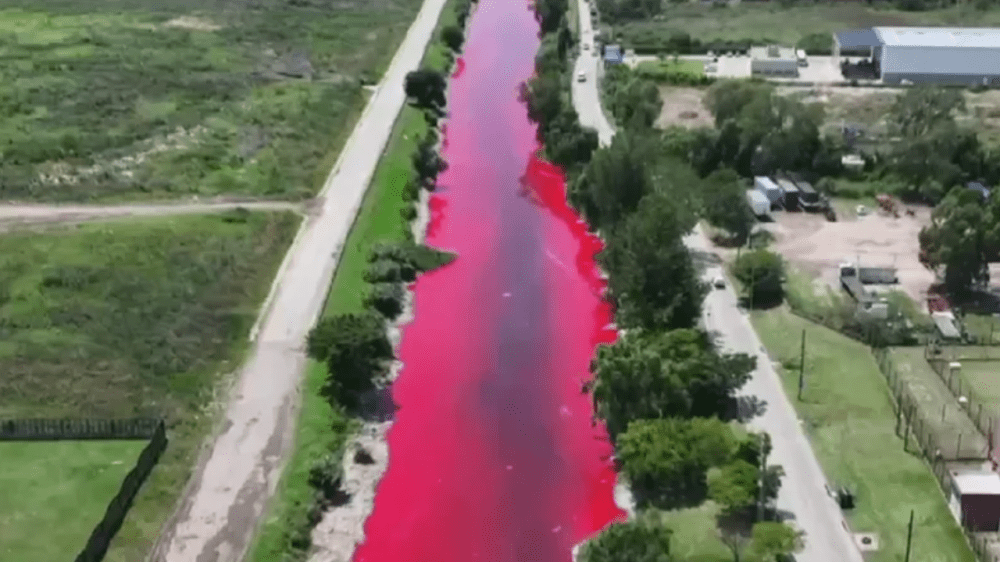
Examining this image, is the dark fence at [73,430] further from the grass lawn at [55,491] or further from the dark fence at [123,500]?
the dark fence at [123,500]

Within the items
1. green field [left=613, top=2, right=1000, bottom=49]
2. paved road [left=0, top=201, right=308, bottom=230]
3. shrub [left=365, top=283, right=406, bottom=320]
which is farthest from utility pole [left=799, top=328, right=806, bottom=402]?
green field [left=613, top=2, right=1000, bottom=49]

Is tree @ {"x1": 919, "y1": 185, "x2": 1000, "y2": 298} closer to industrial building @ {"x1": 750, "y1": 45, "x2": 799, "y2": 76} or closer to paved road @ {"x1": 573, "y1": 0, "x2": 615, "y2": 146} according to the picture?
paved road @ {"x1": 573, "y1": 0, "x2": 615, "y2": 146}

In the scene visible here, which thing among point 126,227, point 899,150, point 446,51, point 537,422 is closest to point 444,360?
point 537,422

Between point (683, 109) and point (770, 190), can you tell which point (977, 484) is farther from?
point (683, 109)

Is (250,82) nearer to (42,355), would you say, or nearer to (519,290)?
(519,290)

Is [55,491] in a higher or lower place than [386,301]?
higher

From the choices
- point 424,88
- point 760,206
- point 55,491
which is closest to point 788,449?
point 760,206

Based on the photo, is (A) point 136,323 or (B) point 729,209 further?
(B) point 729,209
